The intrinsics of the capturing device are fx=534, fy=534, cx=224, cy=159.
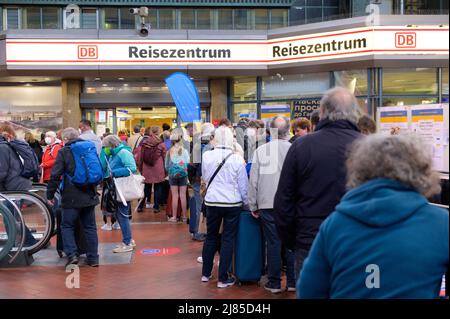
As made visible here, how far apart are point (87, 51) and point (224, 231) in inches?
438

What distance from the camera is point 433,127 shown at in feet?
15.8

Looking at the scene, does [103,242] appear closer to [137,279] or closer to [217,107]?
[137,279]

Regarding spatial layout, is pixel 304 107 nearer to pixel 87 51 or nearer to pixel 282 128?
pixel 87 51

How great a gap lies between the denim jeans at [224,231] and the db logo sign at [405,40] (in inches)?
396

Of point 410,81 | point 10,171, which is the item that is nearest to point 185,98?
point 10,171

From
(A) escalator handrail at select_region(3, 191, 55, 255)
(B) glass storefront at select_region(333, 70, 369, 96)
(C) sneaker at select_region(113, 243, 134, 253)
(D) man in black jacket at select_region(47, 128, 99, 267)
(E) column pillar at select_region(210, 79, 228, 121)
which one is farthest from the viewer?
(E) column pillar at select_region(210, 79, 228, 121)

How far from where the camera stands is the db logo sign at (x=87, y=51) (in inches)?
608

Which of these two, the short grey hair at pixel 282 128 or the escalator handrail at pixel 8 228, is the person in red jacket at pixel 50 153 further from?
the short grey hair at pixel 282 128

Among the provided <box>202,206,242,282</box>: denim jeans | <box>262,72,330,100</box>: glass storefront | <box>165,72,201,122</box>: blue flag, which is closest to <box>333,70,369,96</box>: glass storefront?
<box>262,72,330,100</box>: glass storefront

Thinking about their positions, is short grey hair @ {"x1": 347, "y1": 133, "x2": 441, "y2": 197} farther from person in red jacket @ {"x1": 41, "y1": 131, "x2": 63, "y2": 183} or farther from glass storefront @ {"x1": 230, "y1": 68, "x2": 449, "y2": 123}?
glass storefront @ {"x1": 230, "y1": 68, "x2": 449, "y2": 123}

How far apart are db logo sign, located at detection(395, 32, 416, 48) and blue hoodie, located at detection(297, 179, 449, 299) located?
43.1 ft

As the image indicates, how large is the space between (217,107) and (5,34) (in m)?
6.49

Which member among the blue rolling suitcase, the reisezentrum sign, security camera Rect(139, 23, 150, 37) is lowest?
the blue rolling suitcase

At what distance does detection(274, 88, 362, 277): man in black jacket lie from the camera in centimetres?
349
